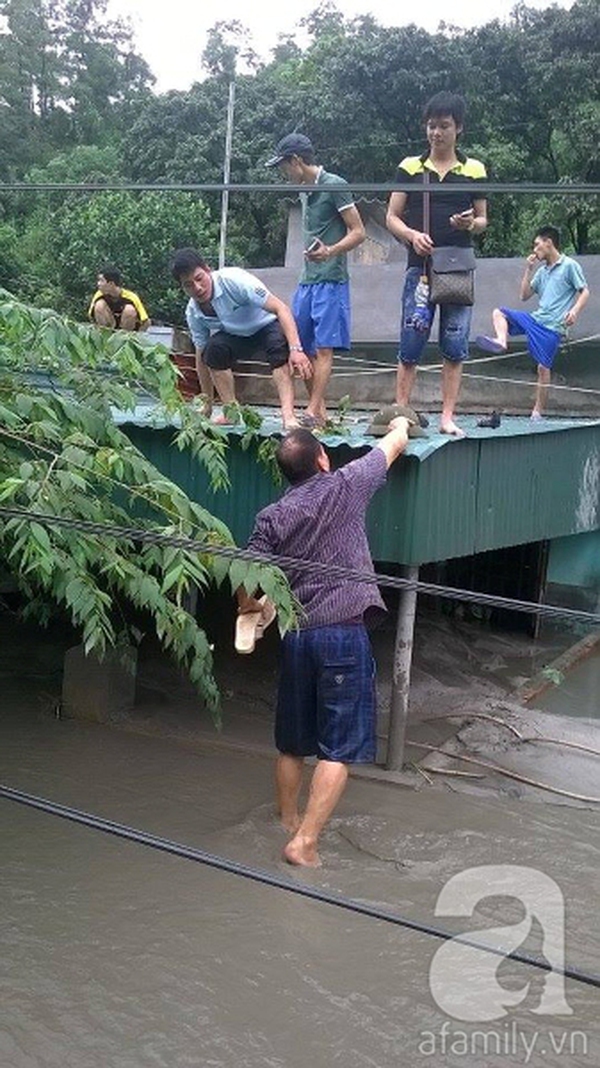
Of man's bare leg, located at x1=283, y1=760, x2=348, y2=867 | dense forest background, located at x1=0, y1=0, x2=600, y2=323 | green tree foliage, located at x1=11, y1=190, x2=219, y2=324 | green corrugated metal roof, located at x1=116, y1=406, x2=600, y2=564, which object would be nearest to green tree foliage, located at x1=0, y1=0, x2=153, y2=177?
dense forest background, located at x1=0, y1=0, x2=600, y2=323

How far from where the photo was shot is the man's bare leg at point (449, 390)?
6.33 metres

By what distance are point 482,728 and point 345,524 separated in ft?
9.81

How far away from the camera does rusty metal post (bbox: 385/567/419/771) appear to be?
20.7 feet

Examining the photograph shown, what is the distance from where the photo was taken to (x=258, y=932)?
451 cm

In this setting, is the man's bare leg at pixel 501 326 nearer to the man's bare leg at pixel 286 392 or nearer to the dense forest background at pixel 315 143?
the man's bare leg at pixel 286 392

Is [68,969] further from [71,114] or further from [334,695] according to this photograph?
[71,114]

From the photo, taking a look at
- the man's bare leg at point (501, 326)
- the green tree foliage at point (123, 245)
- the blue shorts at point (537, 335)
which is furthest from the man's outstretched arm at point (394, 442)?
the green tree foliage at point (123, 245)

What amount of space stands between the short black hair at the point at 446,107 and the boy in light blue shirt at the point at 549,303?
8.15ft

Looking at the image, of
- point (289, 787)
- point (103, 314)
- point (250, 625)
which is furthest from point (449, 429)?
point (103, 314)

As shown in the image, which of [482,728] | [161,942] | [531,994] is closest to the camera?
[531,994]

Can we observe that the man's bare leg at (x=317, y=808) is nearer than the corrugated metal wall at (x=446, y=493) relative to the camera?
Yes

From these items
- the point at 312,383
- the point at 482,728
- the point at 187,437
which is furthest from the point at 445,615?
the point at 187,437

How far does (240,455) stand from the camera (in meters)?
6.63

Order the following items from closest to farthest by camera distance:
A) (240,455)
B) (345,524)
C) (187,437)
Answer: (345,524), (187,437), (240,455)
